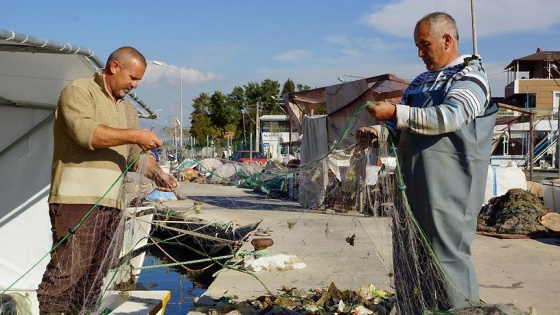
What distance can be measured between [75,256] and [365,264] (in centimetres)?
421

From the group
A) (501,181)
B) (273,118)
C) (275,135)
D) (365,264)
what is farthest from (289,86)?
(365,264)

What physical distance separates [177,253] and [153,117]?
862 centimetres

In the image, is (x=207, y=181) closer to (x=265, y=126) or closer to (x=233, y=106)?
(x=233, y=106)

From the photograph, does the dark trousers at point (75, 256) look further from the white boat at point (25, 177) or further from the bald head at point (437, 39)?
the bald head at point (437, 39)

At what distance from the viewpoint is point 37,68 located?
16.0ft

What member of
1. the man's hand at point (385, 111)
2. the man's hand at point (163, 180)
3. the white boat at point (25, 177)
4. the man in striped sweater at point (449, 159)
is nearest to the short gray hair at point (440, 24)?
the man in striped sweater at point (449, 159)

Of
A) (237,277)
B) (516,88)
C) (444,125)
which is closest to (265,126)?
(516,88)

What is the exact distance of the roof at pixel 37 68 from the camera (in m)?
4.05

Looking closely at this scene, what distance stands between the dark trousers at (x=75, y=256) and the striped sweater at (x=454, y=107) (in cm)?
195

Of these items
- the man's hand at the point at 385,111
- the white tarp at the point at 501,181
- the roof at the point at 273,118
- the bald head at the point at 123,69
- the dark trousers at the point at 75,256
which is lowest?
the dark trousers at the point at 75,256

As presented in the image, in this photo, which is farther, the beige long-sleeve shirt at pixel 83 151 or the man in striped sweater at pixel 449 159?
the beige long-sleeve shirt at pixel 83 151

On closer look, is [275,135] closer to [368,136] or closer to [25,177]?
[25,177]

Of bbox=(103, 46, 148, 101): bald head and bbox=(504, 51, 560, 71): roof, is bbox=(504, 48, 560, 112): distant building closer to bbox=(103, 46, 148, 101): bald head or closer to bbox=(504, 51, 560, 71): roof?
bbox=(504, 51, 560, 71): roof

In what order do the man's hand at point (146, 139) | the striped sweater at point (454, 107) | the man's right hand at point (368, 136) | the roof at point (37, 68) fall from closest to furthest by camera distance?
the striped sweater at point (454, 107) → the man's hand at point (146, 139) → the man's right hand at point (368, 136) → the roof at point (37, 68)
